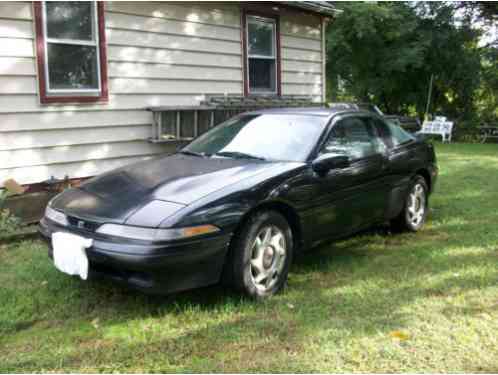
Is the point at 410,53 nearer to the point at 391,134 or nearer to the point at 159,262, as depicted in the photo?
the point at 391,134

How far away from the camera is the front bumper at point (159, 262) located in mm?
3219

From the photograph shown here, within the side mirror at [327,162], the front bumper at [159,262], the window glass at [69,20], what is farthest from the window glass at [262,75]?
the front bumper at [159,262]

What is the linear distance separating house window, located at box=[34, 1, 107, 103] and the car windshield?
224 centimetres

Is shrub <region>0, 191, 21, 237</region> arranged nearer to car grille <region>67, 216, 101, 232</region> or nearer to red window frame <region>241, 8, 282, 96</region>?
car grille <region>67, 216, 101, 232</region>

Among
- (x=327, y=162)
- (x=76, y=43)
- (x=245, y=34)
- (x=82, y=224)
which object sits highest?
(x=245, y=34)

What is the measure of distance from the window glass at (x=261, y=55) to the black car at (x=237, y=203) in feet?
13.3

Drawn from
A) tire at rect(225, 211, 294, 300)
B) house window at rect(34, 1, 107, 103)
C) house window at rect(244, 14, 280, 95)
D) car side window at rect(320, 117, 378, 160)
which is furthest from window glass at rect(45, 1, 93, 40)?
tire at rect(225, 211, 294, 300)

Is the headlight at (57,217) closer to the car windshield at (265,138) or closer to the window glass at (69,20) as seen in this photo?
the car windshield at (265,138)

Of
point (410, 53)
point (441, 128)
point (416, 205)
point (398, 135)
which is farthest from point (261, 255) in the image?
point (410, 53)

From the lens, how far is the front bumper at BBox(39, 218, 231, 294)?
3.22m

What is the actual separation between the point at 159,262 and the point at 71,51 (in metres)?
4.18

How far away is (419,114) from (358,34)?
6.07 metres

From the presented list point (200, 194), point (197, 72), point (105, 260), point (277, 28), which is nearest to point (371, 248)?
point (200, 194)

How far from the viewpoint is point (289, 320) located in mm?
3453
